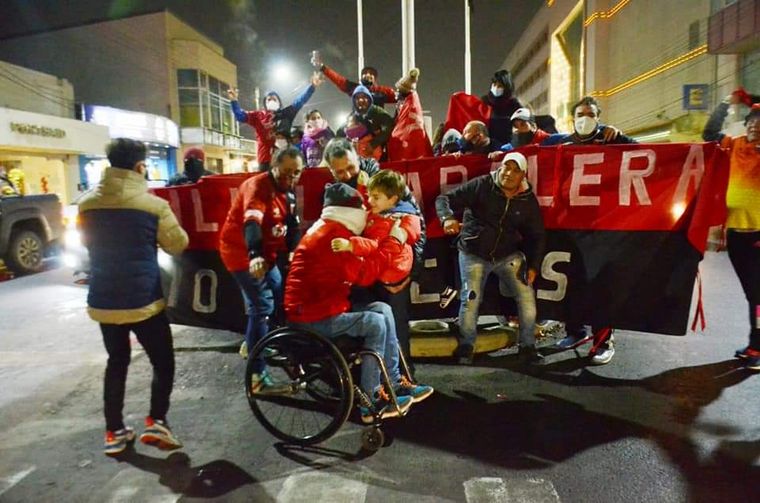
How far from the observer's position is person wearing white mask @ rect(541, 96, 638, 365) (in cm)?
499

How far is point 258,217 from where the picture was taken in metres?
4.09

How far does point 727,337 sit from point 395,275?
13.8ft

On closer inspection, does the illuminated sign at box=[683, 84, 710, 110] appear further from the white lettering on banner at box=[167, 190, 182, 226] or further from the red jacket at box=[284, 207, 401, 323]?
the red jacket at box=[284, 207, 401, 323]

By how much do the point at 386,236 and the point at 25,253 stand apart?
1049 centimetres

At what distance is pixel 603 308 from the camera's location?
4.70 metres

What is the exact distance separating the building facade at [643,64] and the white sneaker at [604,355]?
57.3 feet

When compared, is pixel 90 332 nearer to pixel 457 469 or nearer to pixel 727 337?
pixel 457 469

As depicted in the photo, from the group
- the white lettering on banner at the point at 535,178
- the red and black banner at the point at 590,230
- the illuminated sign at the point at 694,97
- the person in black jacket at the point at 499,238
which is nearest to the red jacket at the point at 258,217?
the red and black banner at the point at 590,230

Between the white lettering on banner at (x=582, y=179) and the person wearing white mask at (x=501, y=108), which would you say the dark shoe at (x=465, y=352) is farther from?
the person wearing white mask at (x=501, y=108)

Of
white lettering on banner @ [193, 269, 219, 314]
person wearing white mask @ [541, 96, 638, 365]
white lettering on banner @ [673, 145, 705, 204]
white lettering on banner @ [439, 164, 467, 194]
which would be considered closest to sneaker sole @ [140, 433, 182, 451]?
white lettering on banner @ [193, 269, 219, 314]

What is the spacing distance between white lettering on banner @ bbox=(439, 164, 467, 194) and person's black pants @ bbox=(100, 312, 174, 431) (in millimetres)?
2746

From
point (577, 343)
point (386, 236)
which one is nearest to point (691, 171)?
point (577, 343)

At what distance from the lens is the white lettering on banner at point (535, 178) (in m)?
4.86

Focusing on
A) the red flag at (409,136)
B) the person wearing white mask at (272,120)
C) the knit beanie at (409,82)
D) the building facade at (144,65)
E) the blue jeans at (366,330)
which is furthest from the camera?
the building facade at (144,65)
